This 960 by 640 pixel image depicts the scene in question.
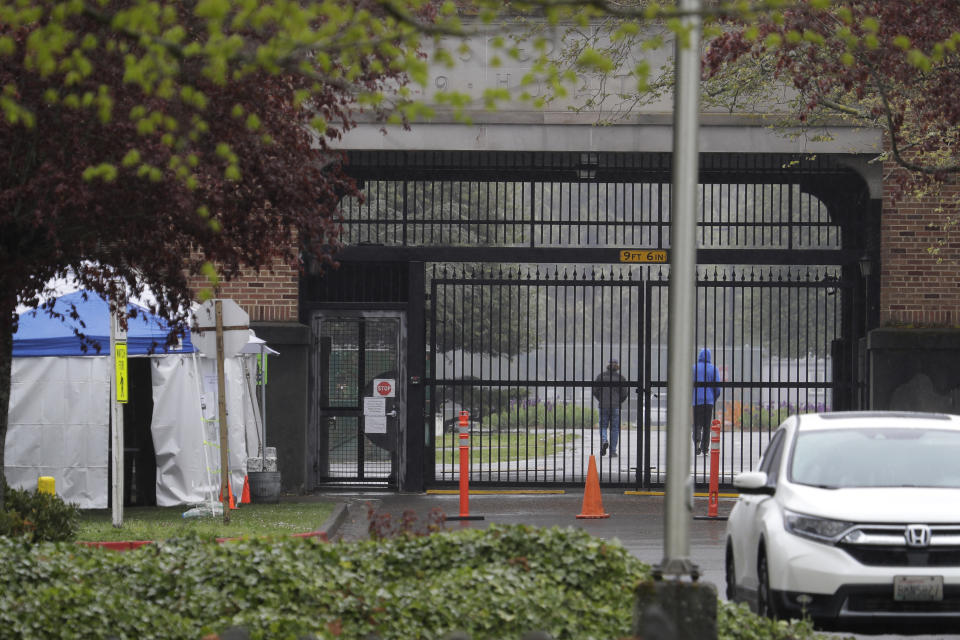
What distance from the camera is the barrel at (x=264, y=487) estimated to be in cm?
2042

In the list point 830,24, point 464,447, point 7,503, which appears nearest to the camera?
point 7,503

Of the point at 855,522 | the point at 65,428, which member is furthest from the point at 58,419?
the point at 855,522

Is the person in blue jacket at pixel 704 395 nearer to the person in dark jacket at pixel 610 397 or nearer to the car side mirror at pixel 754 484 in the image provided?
the person in dark jacket at pixel 610 397

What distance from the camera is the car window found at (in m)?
10.2

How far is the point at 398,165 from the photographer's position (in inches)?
872

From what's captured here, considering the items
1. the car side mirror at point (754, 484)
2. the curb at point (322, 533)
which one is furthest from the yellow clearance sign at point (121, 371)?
the car side mirror at point (754, 484)

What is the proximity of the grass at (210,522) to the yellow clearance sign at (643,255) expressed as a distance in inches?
221

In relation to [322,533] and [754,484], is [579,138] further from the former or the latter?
[754,484]

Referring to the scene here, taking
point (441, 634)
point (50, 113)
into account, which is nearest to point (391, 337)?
point (50, 113)

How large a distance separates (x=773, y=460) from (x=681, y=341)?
130 inches

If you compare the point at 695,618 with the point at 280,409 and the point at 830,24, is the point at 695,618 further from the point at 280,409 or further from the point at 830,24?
the point at 280,409

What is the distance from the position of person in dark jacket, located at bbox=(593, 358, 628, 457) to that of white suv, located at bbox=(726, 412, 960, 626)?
11.7 m

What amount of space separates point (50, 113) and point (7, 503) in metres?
3.76

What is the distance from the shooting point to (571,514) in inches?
758
